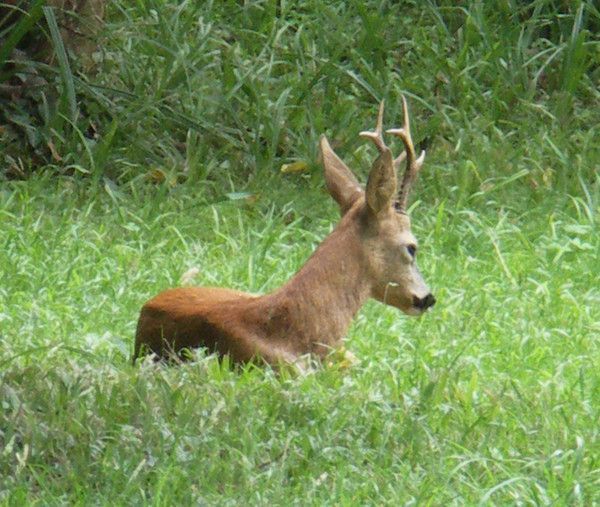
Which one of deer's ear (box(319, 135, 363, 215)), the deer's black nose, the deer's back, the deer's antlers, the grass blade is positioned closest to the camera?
the deer's back

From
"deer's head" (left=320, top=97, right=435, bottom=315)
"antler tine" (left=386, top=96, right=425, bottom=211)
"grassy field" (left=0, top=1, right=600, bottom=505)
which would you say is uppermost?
"antler tine" (left=386, top=96, right=425, bottom=211)

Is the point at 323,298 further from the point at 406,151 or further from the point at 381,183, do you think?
the point at 406,151

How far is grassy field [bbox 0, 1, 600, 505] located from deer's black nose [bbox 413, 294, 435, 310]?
0.17 meters

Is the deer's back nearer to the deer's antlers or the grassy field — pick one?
the grassy field

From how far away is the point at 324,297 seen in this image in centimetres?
627

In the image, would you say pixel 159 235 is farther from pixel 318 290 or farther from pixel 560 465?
pixel 560 465

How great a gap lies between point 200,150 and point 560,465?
4641mm

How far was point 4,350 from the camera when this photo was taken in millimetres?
6316

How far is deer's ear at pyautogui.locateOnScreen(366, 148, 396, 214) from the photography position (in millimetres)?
6348

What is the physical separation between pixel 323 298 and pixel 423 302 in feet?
1.42

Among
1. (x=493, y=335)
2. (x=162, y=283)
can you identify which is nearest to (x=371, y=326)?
(x=493, y=335)

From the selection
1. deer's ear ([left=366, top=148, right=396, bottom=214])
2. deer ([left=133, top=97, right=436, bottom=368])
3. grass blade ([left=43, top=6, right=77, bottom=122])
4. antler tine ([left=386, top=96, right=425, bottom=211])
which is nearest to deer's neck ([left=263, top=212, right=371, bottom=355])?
deer ([left=133, top=97, right=436, bottom=368])

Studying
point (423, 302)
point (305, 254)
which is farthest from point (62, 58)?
point (423, 302)

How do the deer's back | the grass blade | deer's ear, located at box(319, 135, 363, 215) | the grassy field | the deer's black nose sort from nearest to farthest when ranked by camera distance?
1. the grassy field
2. the deer's back
3. the deer's black nose
4. deer's ear, located at box(319, 135, 363, 215)
5. the grass blade
